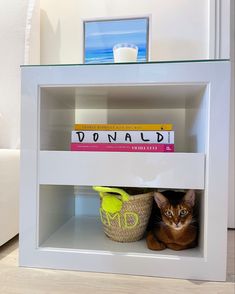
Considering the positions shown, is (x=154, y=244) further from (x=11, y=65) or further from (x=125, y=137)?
(x=11, y=65)

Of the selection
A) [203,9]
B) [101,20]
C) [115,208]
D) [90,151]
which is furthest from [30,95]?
[203,9]

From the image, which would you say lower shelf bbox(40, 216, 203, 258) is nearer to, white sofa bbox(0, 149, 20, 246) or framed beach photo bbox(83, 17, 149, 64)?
white sofa bbox(0, 149, 20, 246)

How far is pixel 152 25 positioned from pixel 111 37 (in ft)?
0.64

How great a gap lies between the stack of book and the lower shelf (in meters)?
0.29

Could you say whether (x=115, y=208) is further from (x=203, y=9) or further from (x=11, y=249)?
(x=203, y=9)

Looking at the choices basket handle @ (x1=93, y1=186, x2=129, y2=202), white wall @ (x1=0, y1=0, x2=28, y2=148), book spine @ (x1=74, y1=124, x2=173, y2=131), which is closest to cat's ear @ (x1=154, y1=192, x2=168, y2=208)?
basket handle @ (x1=93, y1=186, x2=129, y2=202)

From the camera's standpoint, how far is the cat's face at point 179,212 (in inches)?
31.1

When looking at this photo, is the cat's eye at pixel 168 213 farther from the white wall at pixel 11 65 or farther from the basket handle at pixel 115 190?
the white wall at pixel 11 65

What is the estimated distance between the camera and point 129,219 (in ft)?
2.75

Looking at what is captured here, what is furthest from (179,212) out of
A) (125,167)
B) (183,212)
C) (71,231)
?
(71,231)

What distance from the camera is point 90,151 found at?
752mm

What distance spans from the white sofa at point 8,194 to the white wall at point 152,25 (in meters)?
0.59

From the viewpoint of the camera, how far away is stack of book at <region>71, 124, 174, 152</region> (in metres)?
0.76

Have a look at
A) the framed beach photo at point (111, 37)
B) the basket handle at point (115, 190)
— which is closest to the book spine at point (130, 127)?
the basket handle at point (115, 190)
